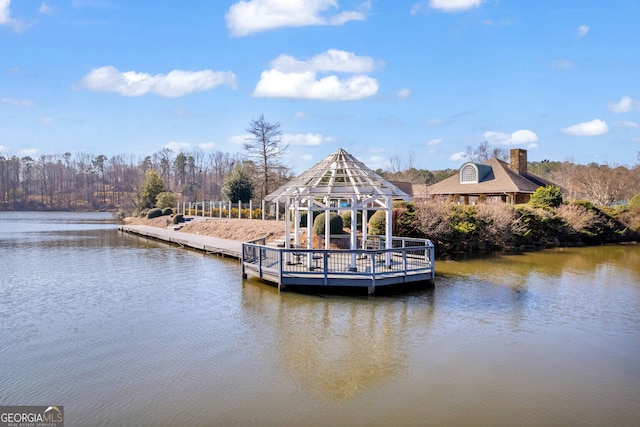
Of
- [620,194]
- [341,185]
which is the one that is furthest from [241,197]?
[620,194]

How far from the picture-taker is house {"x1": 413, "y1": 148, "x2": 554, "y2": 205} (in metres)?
34.1

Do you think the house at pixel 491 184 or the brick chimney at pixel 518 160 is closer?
the house at pixel 491 184

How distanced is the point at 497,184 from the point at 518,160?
16.6 ft

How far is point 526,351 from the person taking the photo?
8.64 m

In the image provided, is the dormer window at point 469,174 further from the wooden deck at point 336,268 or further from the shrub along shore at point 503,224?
the wooden deck at point 336,268

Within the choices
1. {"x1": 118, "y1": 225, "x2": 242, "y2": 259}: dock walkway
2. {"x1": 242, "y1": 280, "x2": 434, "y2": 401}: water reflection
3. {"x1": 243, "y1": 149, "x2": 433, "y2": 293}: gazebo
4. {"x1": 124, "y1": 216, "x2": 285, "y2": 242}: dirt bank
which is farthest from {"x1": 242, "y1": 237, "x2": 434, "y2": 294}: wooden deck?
{"x1": 124, "y1": 216, "x2": 285, "y2": 242}: dirt bank

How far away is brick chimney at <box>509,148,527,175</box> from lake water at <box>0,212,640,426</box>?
979 inches

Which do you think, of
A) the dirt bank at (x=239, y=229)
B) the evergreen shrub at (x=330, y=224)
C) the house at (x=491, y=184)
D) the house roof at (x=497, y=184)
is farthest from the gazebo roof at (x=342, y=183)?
the house roof at (x=497, y=184)

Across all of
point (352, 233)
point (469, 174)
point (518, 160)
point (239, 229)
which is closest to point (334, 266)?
point (352, 233)

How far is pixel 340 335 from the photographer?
9438 millimetres

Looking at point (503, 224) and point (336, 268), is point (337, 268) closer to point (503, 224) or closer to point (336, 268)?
point (336, 268)

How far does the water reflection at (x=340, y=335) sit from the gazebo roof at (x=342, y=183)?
328cm

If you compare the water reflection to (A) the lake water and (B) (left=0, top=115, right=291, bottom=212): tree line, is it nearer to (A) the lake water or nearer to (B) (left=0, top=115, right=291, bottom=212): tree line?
(A) the lake water

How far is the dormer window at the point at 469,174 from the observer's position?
36.8 metres
